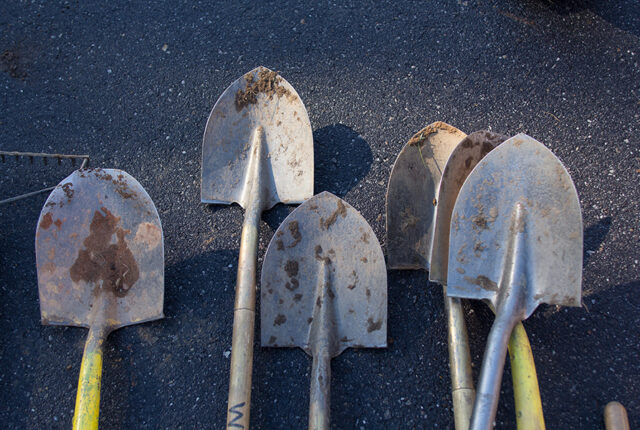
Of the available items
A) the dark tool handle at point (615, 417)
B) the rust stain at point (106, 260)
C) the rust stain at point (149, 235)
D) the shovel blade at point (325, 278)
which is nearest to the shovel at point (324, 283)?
the shovel blade at point (325, 278)

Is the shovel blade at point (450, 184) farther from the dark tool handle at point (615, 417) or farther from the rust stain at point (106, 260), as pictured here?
the rust stain at point (106, 260)

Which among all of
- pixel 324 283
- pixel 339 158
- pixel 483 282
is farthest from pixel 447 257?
pixel 339 158

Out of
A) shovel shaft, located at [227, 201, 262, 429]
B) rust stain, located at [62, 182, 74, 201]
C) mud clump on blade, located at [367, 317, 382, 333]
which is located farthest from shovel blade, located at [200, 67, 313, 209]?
mud clump on blade, located at [367, 317, 382, 333]

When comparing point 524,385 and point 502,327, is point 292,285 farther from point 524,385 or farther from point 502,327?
point 524,385

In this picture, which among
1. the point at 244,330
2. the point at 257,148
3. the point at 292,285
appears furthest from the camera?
the point at 257,148

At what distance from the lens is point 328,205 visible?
2170mm

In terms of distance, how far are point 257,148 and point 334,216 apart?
0.61m

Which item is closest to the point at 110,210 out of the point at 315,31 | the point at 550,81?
the point at 315,31

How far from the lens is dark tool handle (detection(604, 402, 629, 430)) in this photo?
6.30 feet

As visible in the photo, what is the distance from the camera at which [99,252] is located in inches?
88.0

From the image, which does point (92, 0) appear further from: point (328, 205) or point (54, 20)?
point (328, 205)

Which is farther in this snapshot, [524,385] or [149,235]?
[149,235]

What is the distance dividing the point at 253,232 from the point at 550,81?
6.10 feet

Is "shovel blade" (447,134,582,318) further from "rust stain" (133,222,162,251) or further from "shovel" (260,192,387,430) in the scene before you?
"rust stain" (133,222,162,251)
